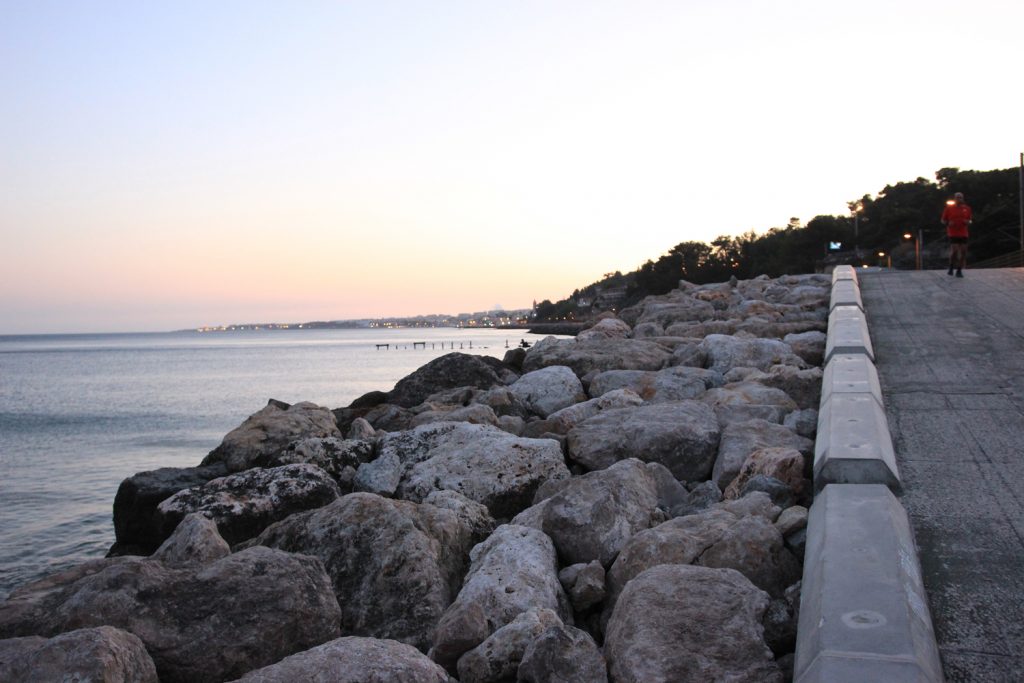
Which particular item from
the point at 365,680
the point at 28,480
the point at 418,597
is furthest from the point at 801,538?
the point at 28,480

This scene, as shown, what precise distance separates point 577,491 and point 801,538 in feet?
4.39

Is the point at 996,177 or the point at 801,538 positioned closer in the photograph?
the point at 801,538

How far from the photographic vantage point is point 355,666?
2.94m

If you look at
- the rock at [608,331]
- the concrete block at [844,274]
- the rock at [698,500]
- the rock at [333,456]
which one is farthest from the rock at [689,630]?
the concrete block at [844,274]

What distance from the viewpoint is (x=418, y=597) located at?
4.20 meters

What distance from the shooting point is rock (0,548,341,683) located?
342cm

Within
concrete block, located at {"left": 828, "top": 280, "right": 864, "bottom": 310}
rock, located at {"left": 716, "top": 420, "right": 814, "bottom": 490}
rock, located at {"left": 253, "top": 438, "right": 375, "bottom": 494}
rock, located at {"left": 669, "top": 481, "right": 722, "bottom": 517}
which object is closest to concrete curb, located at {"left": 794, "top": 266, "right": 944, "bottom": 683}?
rock, located at {"left": 716, "top": 420, "right": 814, "bottom": 490}

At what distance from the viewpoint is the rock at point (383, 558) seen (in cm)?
412

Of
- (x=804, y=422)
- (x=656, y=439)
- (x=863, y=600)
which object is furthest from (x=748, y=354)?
(x=863, y=600)

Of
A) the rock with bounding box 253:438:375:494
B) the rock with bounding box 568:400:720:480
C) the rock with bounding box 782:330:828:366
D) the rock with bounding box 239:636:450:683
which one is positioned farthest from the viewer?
the rock with bounding box 782:330:828:366

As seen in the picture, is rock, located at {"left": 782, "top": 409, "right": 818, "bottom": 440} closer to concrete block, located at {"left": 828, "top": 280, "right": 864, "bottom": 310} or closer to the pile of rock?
the pile of rock

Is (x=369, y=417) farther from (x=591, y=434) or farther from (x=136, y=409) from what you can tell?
(x=136, y=409)

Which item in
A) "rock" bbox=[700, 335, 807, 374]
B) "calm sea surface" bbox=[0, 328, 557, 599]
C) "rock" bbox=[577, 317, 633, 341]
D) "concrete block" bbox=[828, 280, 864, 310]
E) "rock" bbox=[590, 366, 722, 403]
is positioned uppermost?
"concrete block" bbox=[828, 280, 864, 310]

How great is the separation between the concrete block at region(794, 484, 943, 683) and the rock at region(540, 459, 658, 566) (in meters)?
1.13
